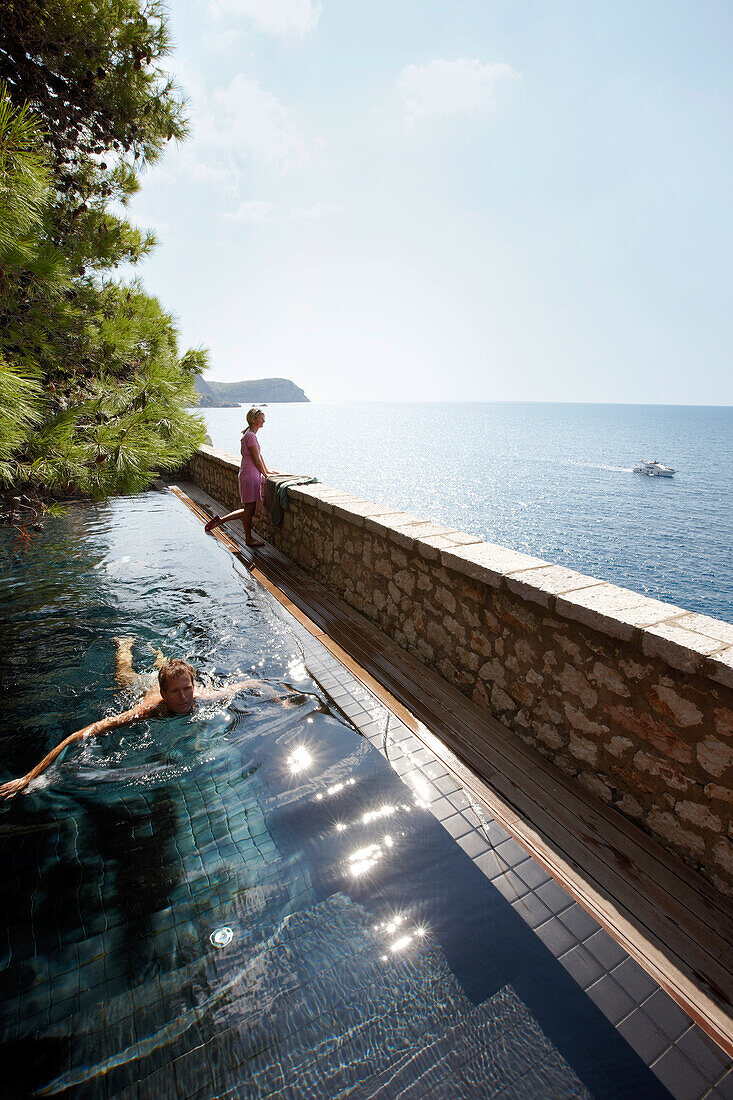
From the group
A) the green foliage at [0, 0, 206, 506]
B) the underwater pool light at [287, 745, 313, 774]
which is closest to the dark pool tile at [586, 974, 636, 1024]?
the underwater pool light at [287, 745, 313, 774]

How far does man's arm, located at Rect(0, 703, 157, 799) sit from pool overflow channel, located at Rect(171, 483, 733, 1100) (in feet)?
4.66

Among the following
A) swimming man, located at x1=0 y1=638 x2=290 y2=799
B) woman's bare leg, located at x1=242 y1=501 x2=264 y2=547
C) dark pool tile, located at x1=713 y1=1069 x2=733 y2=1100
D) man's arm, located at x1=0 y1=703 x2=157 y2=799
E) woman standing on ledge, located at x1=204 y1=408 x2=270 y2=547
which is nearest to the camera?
dark pool tile, located at x1=713 y1=1069 x2=733 y2=1100

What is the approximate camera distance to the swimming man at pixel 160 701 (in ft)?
9.92

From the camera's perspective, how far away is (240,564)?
6.69m

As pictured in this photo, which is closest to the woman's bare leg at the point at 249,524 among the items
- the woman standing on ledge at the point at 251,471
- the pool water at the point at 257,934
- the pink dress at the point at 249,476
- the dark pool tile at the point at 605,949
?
the woman standing on ledge at the point at 251,471

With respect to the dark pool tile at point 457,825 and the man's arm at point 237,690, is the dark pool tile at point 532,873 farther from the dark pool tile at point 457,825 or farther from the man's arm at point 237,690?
the man's arm at point 237,690

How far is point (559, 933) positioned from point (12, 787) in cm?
296

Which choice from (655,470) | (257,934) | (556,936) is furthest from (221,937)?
(655,470)

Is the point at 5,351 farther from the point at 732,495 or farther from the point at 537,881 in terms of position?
the point at 732,495

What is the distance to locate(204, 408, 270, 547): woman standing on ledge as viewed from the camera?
674 cm

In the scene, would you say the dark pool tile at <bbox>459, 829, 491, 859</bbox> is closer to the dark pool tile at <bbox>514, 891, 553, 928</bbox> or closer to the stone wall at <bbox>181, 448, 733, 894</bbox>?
the dark pool tile at <bbox>514, 891, 553, 928</bbox>

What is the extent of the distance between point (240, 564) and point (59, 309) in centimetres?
376

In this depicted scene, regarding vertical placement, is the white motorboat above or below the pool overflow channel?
below

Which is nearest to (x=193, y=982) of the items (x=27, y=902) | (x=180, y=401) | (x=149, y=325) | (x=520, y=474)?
(x=27, y=902)
